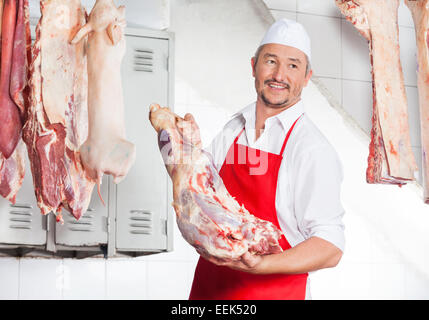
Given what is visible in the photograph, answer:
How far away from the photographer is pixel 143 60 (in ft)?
10.4

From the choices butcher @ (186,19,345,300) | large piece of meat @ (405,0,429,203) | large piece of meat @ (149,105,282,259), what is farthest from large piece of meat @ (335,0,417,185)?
large piece of meat @ (149,105,282,259)

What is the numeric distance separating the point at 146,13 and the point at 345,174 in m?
1.18

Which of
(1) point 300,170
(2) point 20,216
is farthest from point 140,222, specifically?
(1) point 300,170

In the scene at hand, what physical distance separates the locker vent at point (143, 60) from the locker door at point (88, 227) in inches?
21.3

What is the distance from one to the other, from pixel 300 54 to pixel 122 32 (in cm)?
86

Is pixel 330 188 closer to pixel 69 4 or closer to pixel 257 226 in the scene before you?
pixel 257 226

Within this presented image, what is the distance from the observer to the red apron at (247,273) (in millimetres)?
3043

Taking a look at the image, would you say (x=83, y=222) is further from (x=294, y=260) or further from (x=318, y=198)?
(x=318, y=198)

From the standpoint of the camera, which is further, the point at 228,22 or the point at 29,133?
the point at 228,22

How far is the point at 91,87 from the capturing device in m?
2.84

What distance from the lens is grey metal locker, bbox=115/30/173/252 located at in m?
3.06
